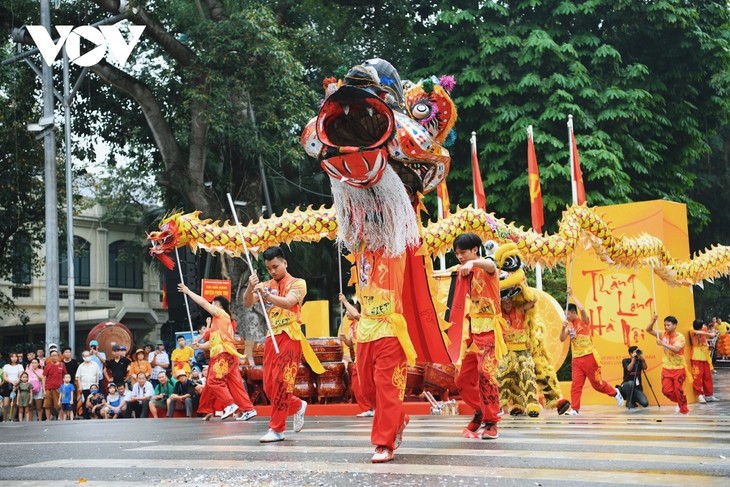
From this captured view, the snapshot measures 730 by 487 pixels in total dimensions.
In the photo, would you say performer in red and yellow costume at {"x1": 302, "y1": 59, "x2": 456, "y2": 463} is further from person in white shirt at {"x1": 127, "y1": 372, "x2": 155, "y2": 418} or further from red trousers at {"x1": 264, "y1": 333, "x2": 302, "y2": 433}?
person in white shirt at {"x1": 127, "y1": 372, "x2": 155, "y2": 418}

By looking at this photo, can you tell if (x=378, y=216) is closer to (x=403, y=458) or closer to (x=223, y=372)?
(x=403, y=458)

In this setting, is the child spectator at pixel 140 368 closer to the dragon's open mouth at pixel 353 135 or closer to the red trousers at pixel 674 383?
the red trousers at pixel 674 383

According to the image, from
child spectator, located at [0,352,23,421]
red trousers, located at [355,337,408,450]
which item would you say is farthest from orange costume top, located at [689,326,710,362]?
child spectator, located at [0,352,23,421]

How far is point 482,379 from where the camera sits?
8.89m

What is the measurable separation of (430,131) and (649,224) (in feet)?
34.4

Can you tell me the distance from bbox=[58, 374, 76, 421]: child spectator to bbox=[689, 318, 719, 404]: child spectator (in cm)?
1163

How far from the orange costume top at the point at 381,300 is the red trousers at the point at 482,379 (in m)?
1.43

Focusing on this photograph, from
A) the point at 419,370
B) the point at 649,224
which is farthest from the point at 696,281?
the point at 419,370

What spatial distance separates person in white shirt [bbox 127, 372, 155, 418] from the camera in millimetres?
18844

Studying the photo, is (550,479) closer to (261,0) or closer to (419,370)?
(419,370)

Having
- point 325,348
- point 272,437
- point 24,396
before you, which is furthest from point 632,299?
point 24,396

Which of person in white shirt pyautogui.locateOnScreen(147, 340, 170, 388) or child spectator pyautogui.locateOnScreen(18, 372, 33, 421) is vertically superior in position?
person in white shirt pyautogui.locateOnScreen(147, 340, 170, 388)

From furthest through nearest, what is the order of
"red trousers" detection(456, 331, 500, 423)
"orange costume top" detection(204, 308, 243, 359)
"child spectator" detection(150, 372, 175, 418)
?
"child spectator" detection(150, 372, 175, 418) < "orange costume top" detection(204, 308, 243, 359) < "red trousers" detection(456, 331, 500, 423)

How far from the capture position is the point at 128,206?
130 feet
